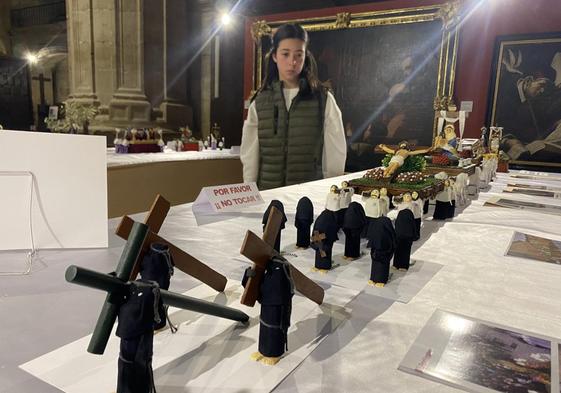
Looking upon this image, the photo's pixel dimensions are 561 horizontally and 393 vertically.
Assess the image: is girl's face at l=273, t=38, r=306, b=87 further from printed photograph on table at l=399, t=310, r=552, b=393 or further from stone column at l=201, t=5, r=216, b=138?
stone column at l=201, t=5, r=216, b=138

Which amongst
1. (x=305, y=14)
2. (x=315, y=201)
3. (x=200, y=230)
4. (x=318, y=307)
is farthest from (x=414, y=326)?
(x=305, y=14)

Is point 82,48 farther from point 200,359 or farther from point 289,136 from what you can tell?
point 200,359

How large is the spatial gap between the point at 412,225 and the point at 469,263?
0.21 meters

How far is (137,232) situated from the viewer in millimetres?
417

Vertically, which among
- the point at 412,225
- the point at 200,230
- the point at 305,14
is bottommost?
the point at 200,230

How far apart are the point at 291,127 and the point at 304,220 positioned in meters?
1.31

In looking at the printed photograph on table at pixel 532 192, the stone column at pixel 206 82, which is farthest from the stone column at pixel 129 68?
the printed photograph on table at pixel 532 192

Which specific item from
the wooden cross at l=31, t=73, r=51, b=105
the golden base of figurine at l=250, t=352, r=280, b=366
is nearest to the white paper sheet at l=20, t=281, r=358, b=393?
the golden base of figurine at l=250, t=352, r=280, b=366

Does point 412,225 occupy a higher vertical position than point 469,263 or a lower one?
higher

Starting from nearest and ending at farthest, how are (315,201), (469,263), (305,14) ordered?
(469,263), (315,201), (305,14)

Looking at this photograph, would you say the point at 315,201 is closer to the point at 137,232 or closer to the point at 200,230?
the point at 200,230

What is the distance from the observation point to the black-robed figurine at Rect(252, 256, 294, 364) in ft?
1.58

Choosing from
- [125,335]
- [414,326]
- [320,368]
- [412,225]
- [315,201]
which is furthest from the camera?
[315,201]

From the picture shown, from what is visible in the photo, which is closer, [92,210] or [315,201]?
[92,210]
